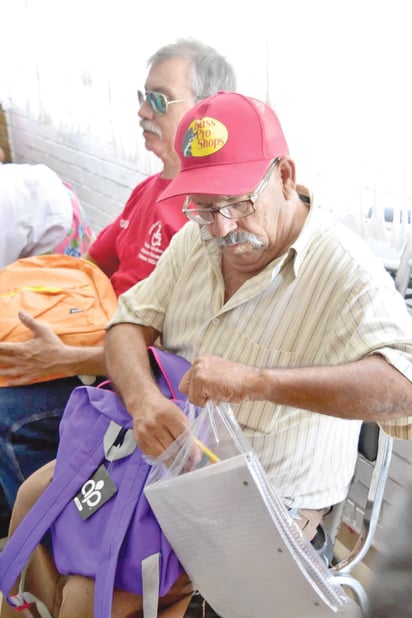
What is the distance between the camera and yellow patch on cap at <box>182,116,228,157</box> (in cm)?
133

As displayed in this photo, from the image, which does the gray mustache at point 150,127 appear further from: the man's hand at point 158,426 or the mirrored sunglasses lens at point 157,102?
the man's hand at point 158,426

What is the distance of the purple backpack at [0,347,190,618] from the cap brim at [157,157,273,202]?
37 cm

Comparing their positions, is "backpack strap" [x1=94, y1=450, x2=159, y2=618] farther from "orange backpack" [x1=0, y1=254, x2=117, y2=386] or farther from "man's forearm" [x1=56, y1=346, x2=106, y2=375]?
"orange backpack" [x1=0, y1=254, x2=117, y2=386]

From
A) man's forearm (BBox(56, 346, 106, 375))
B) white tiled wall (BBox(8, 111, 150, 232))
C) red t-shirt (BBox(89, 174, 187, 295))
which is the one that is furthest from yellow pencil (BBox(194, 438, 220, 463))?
white tiled wall (BBox(8, 111, 150, 232))

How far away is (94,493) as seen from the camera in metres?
1.40

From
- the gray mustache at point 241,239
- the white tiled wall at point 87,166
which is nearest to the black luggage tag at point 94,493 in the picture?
the gray mustache at point 241,239

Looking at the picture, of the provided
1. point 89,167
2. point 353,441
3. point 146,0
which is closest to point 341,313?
point 353,441

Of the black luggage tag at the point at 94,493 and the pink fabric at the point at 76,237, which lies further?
the pink fabric at the point at 76,237

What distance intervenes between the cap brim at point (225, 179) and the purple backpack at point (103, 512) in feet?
1.21

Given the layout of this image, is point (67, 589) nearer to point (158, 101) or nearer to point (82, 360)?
point (82, 360)

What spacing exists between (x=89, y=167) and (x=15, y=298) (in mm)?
1676

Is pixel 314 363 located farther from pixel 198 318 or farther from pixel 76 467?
pixel 76 467

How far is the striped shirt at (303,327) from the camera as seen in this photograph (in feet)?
3.97

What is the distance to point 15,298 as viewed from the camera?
1923 mm
